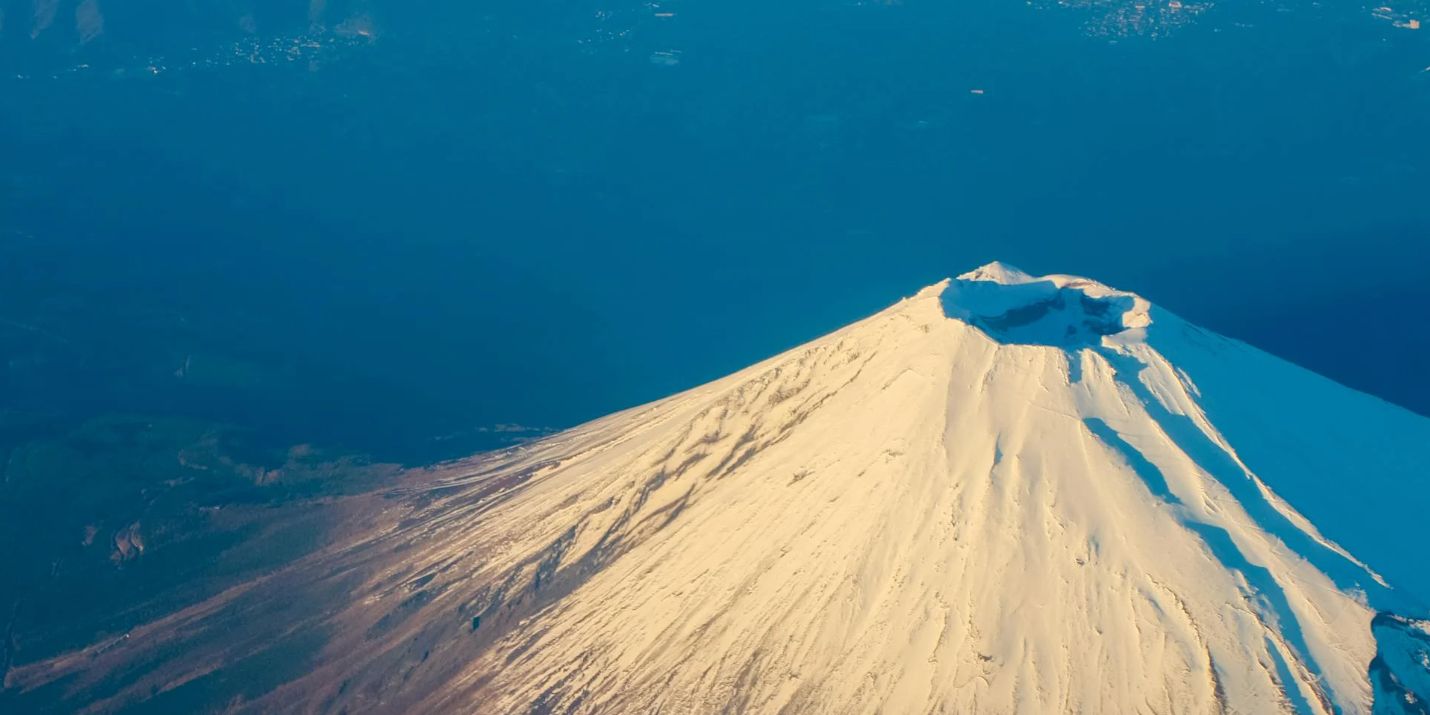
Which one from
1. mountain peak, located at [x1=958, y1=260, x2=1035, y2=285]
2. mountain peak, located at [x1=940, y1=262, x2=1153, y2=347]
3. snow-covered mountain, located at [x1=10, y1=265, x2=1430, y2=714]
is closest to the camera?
snow-covered mountain, located at [x1=10, y1=265, x2=1430, y2=714]

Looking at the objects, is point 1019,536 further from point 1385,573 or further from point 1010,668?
point 1385,573

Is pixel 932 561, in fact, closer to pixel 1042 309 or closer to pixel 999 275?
pixel 1042 309

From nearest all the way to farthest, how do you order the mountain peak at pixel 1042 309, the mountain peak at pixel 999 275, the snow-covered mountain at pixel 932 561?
the snow-covered mountain at pixel 932 561 → the mountain peak at pixel 1042 309 → the mountain peak at pixel 999 275

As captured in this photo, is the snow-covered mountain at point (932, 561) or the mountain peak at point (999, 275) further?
the mountain peak at point (999, 275)

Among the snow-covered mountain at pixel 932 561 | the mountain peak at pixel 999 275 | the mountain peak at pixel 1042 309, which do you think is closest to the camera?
the snow-covered mountain at pixel 932 561

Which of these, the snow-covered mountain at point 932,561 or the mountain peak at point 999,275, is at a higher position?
the mountain peak at point 999,275

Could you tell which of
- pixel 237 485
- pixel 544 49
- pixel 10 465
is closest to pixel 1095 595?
pixel 237 485

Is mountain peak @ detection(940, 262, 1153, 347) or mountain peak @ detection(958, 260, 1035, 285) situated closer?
mountain peak @ detection(940, 262, 1153, 347)

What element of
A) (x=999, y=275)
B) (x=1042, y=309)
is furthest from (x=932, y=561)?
(x=999, y=275)
